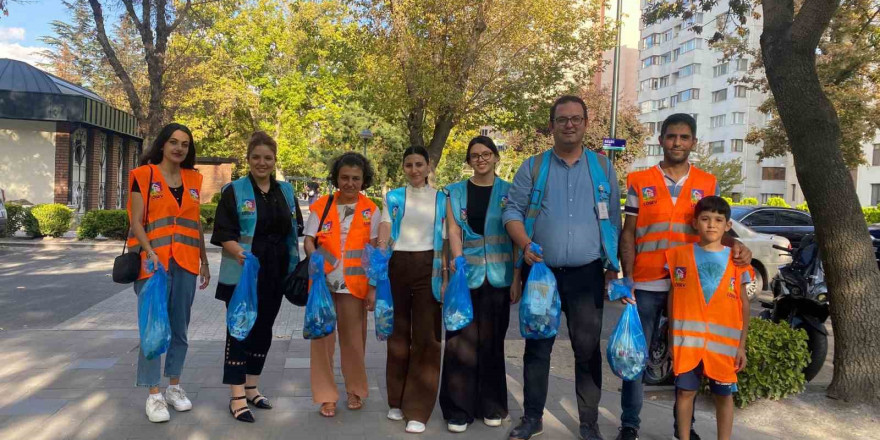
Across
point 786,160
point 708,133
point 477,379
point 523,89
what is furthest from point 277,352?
point 708,133

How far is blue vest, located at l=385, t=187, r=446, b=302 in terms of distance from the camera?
170 inches

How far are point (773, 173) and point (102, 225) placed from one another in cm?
5197

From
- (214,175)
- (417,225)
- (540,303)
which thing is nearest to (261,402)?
(417,225)

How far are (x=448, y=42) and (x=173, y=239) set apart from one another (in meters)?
13.6

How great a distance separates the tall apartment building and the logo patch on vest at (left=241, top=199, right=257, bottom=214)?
163 ft

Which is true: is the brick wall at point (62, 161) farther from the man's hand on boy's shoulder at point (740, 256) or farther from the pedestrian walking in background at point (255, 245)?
the man's hand on boy's shoulder at point (740, 256)

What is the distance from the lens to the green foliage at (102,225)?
16984mm

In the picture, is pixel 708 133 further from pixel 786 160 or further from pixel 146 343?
pixel 146 343

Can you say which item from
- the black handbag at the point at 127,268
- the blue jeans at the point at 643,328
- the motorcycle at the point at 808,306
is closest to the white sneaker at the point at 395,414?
the blue jeans at the point at 643,328

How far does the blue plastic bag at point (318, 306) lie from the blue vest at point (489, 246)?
93 centimetres

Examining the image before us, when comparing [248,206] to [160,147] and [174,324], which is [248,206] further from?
[174,324]

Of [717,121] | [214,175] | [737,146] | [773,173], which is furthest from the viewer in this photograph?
[717,121]

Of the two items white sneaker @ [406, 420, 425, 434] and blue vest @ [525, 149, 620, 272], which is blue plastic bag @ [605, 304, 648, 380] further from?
white sneaker @ [406, 420, 425, 434]

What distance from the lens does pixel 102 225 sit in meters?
17.2
